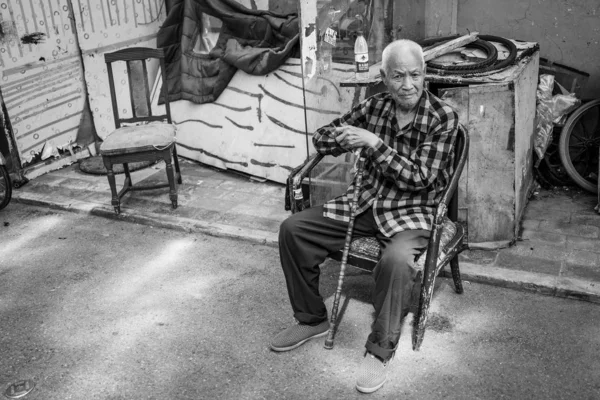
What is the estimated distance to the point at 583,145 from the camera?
5.61 metres

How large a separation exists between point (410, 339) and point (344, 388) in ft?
A: 2.06

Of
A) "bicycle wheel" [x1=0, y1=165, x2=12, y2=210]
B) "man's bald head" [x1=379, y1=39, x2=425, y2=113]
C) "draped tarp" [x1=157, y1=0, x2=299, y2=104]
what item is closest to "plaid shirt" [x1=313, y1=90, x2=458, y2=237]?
"man's bald head" [x1=379, y1=39, x2=425, y2=113]

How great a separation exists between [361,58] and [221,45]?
7.97 feet

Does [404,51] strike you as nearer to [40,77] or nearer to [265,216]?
[265,216]

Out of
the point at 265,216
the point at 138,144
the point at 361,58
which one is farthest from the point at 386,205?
the point at 138,144

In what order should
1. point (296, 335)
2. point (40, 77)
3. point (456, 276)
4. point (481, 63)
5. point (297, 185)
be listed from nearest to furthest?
point (296, 335) < point (297, 185) < point (456, 276) < point (481, 63) < point (40, 77)

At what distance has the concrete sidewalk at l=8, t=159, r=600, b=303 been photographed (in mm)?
4262

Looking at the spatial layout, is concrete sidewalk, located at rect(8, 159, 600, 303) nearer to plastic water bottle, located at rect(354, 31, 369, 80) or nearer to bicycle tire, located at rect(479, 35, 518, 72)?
bicycle tire, located at rect(479, 35, 518, 72)

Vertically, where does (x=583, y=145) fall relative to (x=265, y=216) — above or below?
above

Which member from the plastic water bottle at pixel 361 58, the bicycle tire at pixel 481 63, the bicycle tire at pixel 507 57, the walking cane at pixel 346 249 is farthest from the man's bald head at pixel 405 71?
the bicycle tire at pixel 507 57

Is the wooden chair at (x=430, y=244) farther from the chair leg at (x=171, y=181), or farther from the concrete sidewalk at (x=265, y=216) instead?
the chair leg at (x=171, y=181)

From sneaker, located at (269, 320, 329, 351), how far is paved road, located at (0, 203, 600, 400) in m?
0.05

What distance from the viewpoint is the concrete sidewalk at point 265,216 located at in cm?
426

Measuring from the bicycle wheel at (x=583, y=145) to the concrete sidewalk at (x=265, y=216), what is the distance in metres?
0.19
